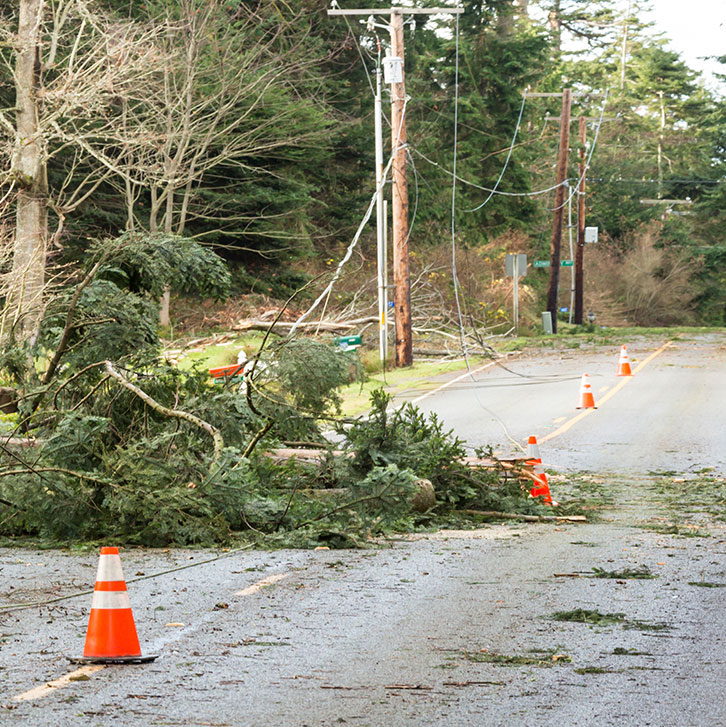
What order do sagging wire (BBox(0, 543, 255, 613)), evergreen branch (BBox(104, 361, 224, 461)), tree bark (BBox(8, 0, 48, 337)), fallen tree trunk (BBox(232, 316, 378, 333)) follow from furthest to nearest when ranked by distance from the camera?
fallen tree trunk (BBox(232, 316, 378, 333))
tree bark (BBox(8, 0, 48, 337))
evergreen branch (BBox(104, 361, 224, 461))
sagging wire (BBox(0, 543, 255, 613))

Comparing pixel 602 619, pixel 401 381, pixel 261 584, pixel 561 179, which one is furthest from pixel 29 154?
pixel 561 179

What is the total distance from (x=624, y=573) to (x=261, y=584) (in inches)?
104

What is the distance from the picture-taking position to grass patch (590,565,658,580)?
347 inches

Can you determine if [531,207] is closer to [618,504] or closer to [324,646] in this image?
[618,504]

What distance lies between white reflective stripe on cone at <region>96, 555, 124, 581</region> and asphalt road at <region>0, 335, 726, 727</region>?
1.50 feet

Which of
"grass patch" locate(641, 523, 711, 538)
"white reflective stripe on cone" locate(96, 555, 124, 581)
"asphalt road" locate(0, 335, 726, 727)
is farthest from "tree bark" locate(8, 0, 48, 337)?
"white reflective stripe on cone" locate(96, 555, 124, 581)

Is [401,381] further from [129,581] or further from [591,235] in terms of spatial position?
[591,235]

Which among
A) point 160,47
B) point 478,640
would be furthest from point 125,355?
point 160,47

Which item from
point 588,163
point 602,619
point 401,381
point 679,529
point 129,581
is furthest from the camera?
point 588,163

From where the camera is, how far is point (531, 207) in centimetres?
5328

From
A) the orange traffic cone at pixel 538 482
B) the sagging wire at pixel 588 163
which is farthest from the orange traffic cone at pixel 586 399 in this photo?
Answer: the sagging wire at pixel 588 163

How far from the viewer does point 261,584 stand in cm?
844

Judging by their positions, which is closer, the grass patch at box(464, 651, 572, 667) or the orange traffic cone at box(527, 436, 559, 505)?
the grass patch at box(464, 651, 572, 667)

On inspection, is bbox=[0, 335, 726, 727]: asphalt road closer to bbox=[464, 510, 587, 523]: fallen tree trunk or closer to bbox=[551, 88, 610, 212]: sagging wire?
bbox=[464, 510, 587, 523]: fallen tree trunk
